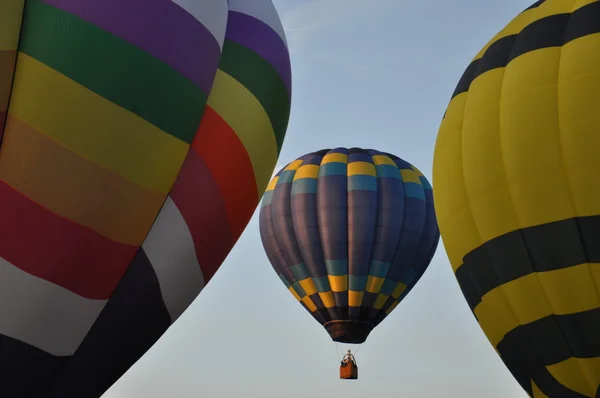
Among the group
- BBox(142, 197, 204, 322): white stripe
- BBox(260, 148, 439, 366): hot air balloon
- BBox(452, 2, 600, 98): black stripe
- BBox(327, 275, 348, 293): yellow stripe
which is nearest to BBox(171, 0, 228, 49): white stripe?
BBox(142, 197, 204, 322): white stripe

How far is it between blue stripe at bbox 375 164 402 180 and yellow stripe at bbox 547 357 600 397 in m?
9.73

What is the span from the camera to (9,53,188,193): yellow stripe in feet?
17.6

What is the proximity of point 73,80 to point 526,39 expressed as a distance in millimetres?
4988

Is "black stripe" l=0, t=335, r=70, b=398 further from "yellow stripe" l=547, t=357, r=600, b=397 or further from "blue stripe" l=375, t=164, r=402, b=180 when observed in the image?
"blue stripe" l=375, t=164, r=402, b=180

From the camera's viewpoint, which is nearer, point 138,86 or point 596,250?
point 138,86

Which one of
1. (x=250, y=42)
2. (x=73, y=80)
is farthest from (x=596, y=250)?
(x=73, y=80)

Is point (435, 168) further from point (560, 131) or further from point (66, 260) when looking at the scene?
point (66, 260)

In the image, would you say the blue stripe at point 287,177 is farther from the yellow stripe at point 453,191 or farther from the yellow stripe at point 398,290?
the yellow stripe at point 453,191

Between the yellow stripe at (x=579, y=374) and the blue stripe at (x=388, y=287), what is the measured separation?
9.11 m

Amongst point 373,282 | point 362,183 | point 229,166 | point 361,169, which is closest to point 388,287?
point 373,282

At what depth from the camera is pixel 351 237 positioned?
52.9 ft

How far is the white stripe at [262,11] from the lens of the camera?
7361 millimetres

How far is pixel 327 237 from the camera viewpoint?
16.2m

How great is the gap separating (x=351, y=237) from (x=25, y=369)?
11232mm
